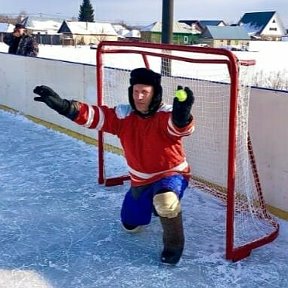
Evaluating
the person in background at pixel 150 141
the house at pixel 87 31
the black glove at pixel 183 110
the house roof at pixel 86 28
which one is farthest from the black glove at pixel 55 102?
the house roof at pixel 86 28

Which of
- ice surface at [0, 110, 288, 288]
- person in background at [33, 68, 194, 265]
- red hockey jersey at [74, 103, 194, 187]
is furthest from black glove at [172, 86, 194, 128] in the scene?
ice surface at [0, 110, 288, 288]

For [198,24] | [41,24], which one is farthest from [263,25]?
[41,24]

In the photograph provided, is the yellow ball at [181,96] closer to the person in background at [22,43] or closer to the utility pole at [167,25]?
the utility pole at [167,25]

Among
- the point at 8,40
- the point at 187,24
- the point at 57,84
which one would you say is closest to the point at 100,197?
the point at 57,84

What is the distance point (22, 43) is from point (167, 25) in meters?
3.63

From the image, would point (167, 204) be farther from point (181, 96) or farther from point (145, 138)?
point (181, 96)

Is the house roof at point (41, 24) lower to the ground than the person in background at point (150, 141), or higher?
higher

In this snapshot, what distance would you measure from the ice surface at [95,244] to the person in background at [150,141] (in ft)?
0.58

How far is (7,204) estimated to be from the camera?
362cm

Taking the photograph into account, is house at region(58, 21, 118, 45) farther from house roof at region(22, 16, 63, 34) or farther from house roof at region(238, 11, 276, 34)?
house roof at region(238, 11, 276, 34)

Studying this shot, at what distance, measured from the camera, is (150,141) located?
270 centimetres

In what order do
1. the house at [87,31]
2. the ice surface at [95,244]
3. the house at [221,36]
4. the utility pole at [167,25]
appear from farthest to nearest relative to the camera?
the house at [221,36]
the house at [87,31]
the utility pole at [167,25]
the ice surface at [95,244]

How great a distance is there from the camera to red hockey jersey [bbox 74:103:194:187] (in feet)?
8.77

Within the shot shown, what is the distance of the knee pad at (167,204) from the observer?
256 centimetres
